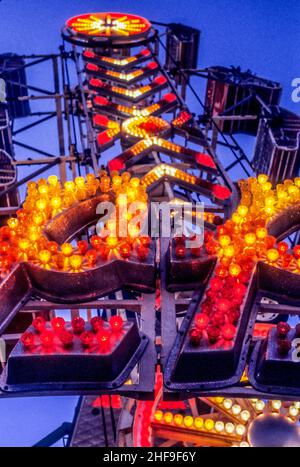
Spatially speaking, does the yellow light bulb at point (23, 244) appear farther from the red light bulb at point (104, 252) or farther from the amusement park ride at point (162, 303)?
the red light bulb at point (104, 252)

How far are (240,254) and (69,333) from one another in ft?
7.96

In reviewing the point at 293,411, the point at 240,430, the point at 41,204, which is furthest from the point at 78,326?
the point at 293,411

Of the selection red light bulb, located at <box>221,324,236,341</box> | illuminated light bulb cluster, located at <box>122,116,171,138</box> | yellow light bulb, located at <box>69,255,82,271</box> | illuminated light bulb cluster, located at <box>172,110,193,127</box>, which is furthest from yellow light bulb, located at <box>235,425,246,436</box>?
illuminated light bulb cluster, located at <box>172,110,193,127</box>

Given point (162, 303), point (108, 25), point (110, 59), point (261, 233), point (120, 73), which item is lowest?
point (162, 303)

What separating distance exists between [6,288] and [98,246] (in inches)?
50.3

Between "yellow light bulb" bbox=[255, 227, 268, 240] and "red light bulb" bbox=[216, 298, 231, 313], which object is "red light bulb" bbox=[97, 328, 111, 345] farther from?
"yellow light bulb" bbox=[255, 227, 268, 240]

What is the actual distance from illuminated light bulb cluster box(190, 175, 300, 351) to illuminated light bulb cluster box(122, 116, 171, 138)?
12.1 feet

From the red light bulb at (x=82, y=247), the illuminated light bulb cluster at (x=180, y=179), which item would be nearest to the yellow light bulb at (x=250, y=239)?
the red light bulb at (x=82, y=247)

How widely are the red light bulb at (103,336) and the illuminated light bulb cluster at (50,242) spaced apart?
989 millimetres

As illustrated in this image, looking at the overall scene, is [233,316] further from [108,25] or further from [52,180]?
[108,25]

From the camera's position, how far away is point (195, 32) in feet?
64.8

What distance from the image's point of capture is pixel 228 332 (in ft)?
17.8
